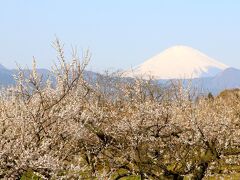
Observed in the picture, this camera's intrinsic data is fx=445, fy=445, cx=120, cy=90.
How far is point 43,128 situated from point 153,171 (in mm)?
5393

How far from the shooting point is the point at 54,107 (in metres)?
11.7

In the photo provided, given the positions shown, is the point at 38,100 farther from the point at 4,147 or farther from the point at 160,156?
the point at 160,156

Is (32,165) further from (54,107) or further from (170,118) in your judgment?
(170,118)

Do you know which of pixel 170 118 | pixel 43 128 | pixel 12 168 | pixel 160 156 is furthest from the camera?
pixel 170 118

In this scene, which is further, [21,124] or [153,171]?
[153,171]

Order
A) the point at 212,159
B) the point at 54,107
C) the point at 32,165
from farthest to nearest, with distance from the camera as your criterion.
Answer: the point at 212,159 → the point at 54,107 → the point at 32,165

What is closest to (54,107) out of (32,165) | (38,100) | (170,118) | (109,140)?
(38,100)

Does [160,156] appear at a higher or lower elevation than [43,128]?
lower

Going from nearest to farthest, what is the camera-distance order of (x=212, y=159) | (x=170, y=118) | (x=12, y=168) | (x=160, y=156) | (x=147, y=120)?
(x=12, y=168) → (x=212, y=159) → (x=160, y=156) → (x=147, y=120) → (x=170, y=118)

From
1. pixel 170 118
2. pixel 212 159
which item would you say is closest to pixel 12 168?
pixel 212 159

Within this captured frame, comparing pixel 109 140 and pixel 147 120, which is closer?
pixel 109 140

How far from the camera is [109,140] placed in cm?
1485

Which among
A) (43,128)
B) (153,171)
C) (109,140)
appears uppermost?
(43,128)

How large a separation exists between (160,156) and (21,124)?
6.38 m
